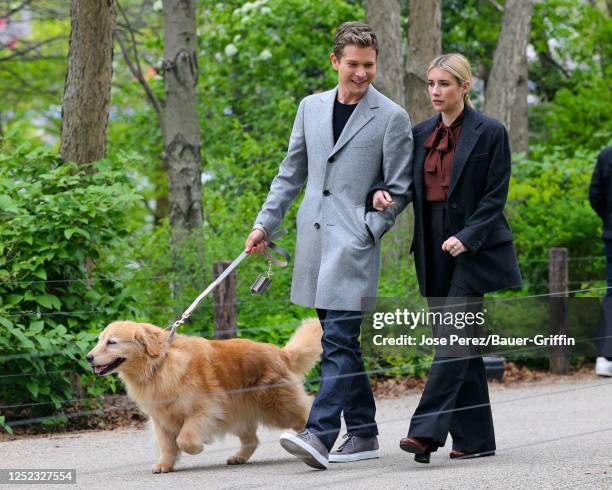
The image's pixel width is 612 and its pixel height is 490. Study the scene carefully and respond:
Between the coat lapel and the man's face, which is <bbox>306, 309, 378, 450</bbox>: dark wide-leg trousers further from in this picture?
the man's face

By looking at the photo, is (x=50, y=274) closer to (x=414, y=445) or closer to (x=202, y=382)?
(x=202, y=382)

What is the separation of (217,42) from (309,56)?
1.73 meters

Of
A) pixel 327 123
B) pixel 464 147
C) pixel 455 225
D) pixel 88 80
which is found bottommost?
pixel 455 225

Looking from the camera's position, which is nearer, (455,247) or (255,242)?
(455,247)

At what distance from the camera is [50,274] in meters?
9.29

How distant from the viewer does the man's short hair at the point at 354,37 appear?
6723 millimetres

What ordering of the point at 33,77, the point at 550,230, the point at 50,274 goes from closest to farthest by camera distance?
the point at 50,274 → the point at 550,230 → the point at 33,77

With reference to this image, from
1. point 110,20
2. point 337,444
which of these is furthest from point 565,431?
point 110,20

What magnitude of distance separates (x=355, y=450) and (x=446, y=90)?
2108 millimetres

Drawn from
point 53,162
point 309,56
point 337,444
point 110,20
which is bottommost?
point 337,444

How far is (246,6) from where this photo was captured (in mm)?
20000

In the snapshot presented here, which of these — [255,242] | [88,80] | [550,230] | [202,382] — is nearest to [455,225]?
[255,242]

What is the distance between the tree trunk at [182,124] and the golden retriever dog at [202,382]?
6.15m

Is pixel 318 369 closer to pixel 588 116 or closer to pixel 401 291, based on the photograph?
pixel 401 291
